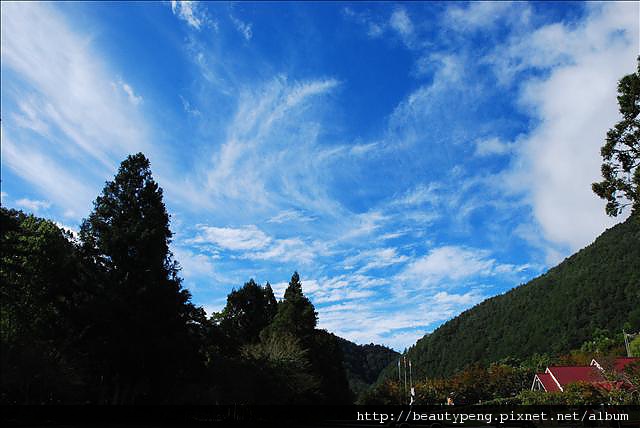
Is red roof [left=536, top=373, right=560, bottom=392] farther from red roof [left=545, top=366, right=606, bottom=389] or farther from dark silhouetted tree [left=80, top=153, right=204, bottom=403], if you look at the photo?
dark silhouetted tree [left=80, top=153, right=204, bottom=403]

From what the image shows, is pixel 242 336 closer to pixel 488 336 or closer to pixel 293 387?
pixel 293 387

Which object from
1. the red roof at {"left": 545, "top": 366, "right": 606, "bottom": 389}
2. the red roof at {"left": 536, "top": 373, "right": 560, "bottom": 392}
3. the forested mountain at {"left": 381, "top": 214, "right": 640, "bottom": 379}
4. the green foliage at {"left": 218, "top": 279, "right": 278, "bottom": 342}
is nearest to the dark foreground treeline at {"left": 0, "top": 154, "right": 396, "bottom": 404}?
the green foliage at {"left": 218, "top": 279, "right": 278, "bottom": 342}

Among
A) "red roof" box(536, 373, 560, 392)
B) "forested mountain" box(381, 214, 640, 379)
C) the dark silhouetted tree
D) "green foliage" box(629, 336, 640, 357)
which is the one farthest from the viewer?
"forested mountain" box(381, 214, 640, 379)

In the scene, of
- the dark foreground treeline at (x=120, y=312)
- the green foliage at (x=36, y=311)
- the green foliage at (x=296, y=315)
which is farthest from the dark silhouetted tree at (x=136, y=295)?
the green foliage at (x=296, y=315)

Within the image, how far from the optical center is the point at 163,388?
126 feet

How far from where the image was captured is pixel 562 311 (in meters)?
141

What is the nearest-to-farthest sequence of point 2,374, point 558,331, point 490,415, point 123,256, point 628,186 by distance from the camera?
1. point 628,186
2. point 2,374
3. point 490,415
4. point 123,256
5. point 558,331

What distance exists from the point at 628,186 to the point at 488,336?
530ft

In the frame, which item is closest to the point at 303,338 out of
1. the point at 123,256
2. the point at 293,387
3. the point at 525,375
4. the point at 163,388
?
the point at 293,387

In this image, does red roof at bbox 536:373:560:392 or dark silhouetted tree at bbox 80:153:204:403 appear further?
red roof at bbox 536:373:560:392

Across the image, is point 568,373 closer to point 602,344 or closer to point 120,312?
point 602,344

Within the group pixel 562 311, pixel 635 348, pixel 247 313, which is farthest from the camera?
pixel 562 311

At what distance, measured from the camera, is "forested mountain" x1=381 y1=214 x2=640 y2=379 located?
420 ft

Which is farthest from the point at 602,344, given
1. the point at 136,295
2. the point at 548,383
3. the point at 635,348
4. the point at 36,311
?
the point at 36,311
